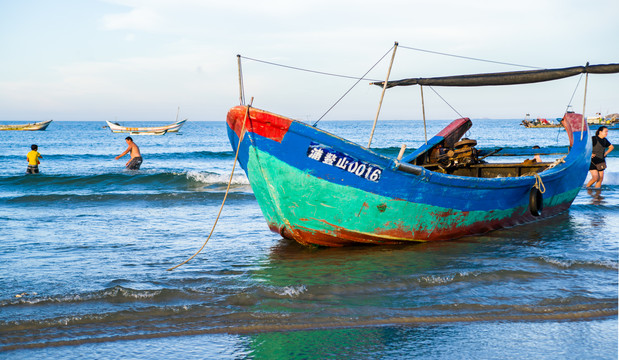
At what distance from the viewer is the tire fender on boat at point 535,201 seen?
A: 8500mm

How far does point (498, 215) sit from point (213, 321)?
5372 millimetres

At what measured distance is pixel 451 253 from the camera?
747 centimetres

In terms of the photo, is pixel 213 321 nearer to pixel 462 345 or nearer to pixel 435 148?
pixel 462 345

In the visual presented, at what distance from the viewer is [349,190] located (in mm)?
6707

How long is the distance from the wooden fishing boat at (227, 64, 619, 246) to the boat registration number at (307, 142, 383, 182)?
1 cm

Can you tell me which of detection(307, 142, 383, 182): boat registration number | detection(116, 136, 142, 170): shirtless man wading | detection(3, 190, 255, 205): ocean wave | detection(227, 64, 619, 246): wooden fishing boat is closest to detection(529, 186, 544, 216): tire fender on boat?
detection(227, 64, 619, 246): wooden fishing boat

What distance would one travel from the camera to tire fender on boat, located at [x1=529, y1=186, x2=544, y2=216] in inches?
335

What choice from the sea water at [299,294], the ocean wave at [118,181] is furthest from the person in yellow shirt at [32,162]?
the sea water at [299,294]

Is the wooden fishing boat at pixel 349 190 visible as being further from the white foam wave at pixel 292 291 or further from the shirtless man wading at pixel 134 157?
the shirtless man wading at pixel 134 157

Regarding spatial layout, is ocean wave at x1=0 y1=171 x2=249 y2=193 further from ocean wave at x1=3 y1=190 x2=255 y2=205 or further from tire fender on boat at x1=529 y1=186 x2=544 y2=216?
tire fender on boat at x1=529 y1=186 x2=544 y2=216

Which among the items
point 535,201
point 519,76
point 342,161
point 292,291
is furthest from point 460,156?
point 292,291

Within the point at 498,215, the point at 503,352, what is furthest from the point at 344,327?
the point at 498,215

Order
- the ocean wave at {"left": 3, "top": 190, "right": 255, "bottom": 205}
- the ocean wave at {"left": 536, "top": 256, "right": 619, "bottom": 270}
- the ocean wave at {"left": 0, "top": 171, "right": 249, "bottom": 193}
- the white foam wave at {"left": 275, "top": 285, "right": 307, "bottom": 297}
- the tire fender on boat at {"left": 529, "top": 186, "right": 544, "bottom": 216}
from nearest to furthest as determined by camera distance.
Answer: the white foam wave at {"left": 275, "top": 285, "right": 307, "bottom": 297}, the ocean wave at {"left": 536, "top": 256, "right": 619, "bottom": 270}, the tire fender on boat at {"left": 529, "top": 186, "right": 544, "bottom": 216}, the ocean wave at {"left": 3, "top": 190, "right": 255, "bottom": 205}, the ocean wave at {"left": 0, "top": 171, "right": 249, "bottom": 193}

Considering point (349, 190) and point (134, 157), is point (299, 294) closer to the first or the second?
point (349, 190)
